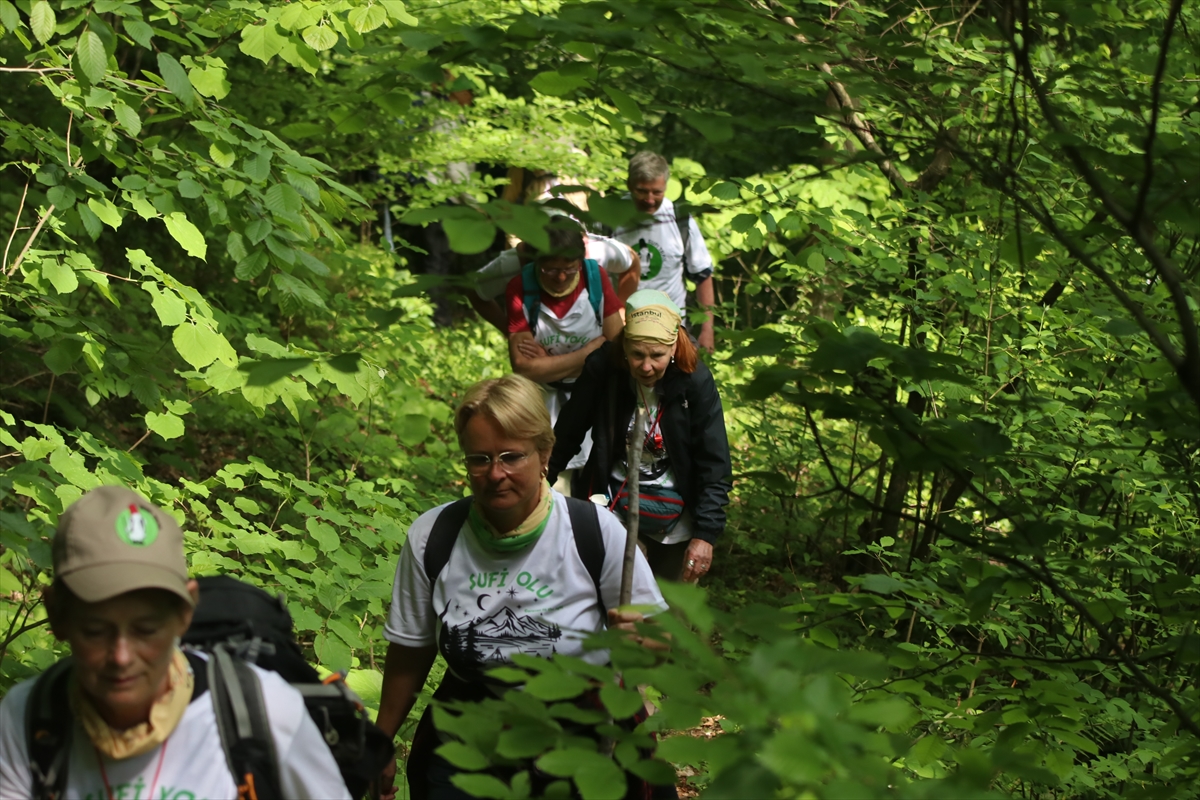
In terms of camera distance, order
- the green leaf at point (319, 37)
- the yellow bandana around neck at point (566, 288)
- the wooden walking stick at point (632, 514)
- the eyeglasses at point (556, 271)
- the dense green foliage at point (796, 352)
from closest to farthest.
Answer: the dense green foliage at point (796, 352) < the wooden walking stick at point (632, 514) < the green leaf at point (319, 37) < the eyeglasses at point (556, 271) < the yellow bandana around neck at point (566, 288)

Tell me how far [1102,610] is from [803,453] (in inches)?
192

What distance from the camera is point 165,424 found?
14.1ft

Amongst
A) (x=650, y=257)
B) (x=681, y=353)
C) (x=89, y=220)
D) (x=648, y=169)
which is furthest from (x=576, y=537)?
(x=650, y=257)

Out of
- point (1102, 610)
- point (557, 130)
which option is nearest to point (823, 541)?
point (557, 130)

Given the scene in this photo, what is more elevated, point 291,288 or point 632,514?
point 632,514

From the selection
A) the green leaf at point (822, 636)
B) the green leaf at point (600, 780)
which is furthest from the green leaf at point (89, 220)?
the green leaf at point (600, 780)

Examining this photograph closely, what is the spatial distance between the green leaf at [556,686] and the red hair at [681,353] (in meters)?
2.83

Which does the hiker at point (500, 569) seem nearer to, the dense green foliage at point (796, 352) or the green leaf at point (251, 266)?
the dense green foliage at point (796, 352)

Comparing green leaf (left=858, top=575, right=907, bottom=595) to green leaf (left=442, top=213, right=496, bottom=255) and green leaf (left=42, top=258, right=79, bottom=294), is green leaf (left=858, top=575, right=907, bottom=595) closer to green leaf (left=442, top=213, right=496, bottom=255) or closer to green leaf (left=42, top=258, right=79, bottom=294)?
green leaf (left=442, top=213, right=496, bottom=255)

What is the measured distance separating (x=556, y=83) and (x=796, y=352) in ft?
2.98

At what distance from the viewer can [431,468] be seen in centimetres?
736

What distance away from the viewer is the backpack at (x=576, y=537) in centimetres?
278

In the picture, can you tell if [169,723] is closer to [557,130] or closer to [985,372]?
[985,372]

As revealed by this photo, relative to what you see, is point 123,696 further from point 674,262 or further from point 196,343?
point 674,262
